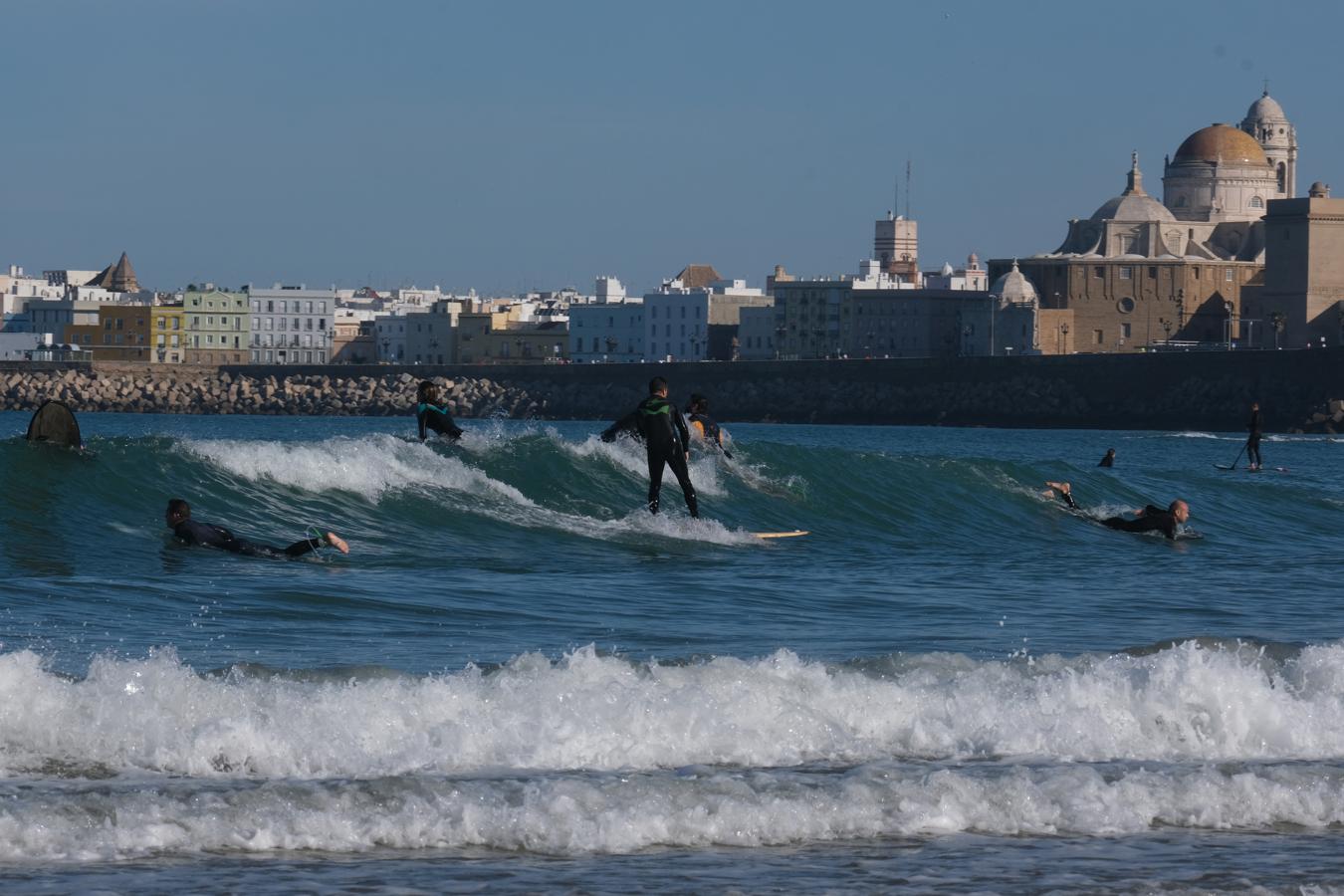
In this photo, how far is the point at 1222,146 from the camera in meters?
147

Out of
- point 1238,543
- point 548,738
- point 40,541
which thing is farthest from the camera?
point 1238,543

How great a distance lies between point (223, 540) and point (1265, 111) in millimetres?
148280

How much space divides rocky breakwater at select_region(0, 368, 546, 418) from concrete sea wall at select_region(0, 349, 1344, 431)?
0.08m

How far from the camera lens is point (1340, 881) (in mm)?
8109

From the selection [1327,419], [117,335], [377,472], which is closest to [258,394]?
[117,335]

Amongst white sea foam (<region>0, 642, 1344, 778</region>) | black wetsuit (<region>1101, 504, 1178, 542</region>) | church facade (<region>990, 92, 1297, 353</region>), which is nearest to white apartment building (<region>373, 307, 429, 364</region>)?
church facade (<region>990, 92, 1297, 353</region>)

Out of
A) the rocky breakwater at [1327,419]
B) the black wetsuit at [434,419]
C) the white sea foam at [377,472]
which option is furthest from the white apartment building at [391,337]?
the black wetsuit at [434,419]

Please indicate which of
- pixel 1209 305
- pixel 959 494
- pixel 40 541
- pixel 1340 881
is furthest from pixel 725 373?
pixel 1340 881

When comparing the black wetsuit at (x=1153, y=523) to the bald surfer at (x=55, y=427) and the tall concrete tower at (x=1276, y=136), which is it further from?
the tall concrete tower at (x=1276, y=136)

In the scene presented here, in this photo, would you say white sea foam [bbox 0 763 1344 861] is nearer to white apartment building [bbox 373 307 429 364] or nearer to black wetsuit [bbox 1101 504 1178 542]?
black wetsuit [bbox 1101 504 1178 542]

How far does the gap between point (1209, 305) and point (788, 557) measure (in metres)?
122

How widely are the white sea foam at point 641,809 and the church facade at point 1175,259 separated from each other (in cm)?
12613

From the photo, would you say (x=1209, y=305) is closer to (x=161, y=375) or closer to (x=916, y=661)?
(x=161, y=375)

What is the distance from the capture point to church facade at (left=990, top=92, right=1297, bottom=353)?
13525 cm
